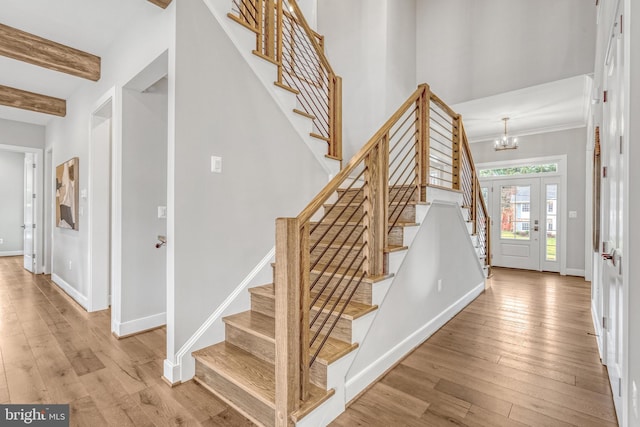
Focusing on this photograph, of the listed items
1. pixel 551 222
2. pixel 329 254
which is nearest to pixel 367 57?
pixel 329 254

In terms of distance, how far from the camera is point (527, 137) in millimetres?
6344

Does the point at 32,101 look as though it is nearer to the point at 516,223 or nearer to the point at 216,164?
the point at 216,164

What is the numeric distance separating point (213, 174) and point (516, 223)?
658 centimetres

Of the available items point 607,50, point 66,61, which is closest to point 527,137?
point 607,50

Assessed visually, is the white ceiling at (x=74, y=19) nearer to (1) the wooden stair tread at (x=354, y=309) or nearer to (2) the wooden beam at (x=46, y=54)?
(2) the wooden beam at (x=46, y=54)

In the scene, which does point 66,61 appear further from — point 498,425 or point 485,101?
point 485,101

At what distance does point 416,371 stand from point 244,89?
256 centimetres

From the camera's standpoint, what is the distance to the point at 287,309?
150 cm

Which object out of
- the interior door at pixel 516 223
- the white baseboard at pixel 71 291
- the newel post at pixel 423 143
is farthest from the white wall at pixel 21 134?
the interior door at pixel 516 223

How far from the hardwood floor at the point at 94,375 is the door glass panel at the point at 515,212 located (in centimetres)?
672

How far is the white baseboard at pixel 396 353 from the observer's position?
194cm

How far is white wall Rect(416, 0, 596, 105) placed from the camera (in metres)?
3.77

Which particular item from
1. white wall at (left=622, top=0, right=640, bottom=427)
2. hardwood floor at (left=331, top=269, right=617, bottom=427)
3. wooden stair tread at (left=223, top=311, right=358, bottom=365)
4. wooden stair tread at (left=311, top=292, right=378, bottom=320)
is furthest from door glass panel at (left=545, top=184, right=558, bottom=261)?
wooden stair tread at (left=223, top=311, right=358, bottom=365)

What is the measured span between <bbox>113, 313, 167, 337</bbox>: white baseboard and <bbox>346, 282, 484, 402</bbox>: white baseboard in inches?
85.9
